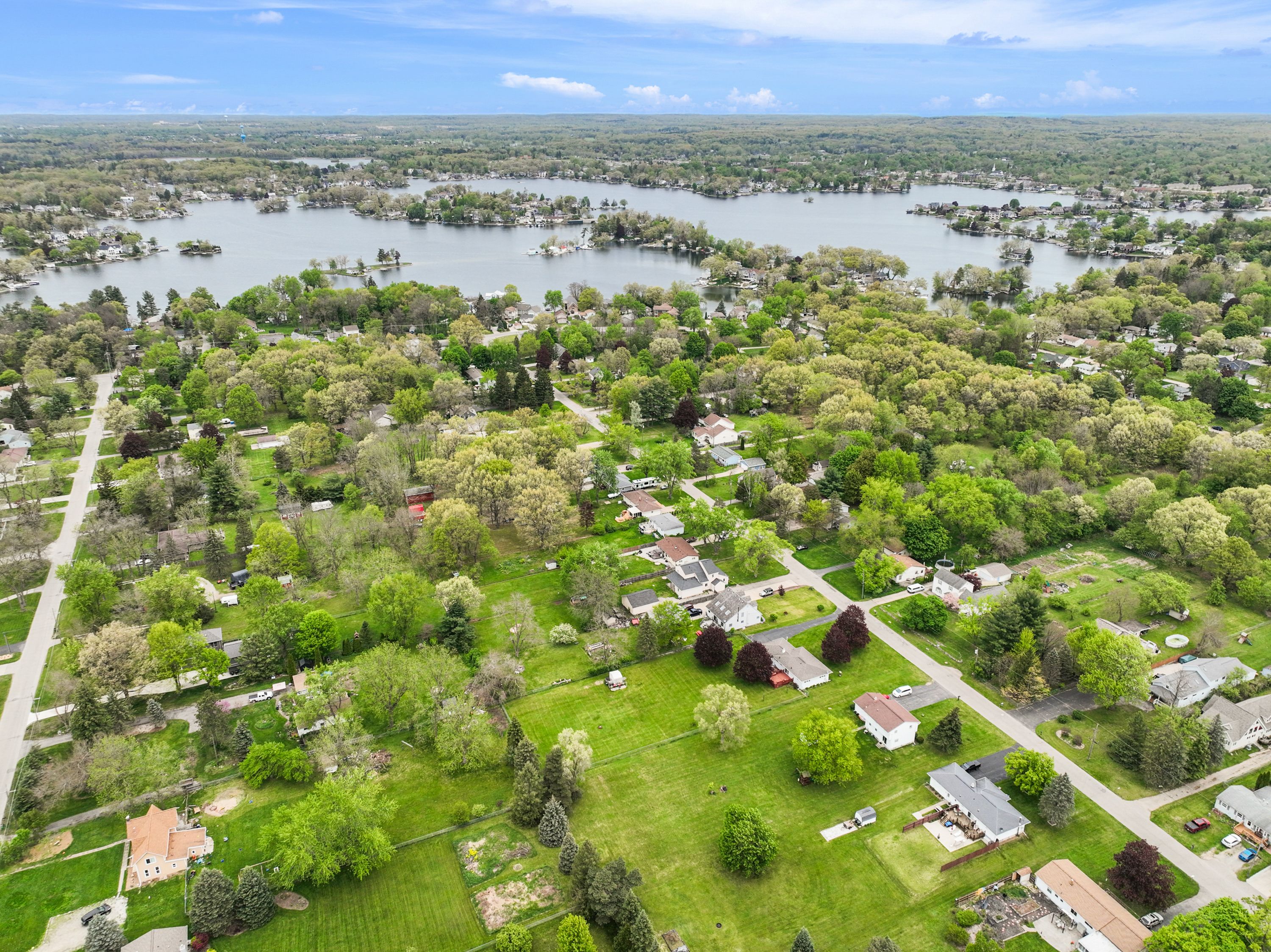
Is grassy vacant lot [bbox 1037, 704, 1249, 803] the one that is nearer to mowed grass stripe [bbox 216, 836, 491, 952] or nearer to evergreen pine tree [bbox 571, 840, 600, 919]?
evergreen pine tree [bbox 571, 840, 600, 919]

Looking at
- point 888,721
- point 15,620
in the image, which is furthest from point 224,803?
point 888,721

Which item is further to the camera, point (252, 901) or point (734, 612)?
point (734, 612)

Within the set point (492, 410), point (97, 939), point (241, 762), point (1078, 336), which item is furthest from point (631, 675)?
point (1078, 336)

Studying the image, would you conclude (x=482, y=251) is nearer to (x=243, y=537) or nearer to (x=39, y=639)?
(x=243, y=537)

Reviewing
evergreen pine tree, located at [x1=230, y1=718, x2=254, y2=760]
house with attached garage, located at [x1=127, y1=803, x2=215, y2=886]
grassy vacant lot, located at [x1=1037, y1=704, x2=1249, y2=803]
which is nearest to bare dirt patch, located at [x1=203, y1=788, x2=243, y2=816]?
house with attached garage, located at [x1=127, y1=803, x2=215, y2=886]

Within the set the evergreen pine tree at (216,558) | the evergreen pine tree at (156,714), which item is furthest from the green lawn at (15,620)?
the evergreen pine tree at (156,714)

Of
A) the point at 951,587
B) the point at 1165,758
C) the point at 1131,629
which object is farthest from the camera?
the point at 951,587

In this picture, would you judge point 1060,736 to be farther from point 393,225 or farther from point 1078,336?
point 393,225
